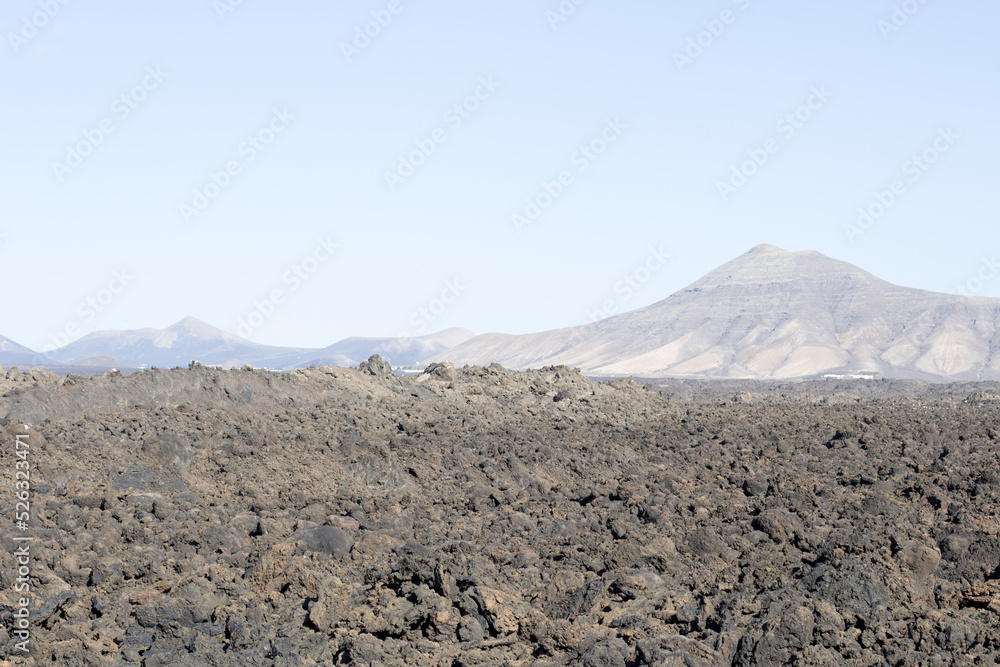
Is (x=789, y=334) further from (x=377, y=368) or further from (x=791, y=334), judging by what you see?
(x=377, y=368)

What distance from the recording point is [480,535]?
50.4ft

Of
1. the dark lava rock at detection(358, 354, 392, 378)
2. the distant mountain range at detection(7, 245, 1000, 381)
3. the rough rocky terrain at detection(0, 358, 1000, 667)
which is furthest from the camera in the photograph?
the distant mountain range at detection(7, 245, 1000, 381)

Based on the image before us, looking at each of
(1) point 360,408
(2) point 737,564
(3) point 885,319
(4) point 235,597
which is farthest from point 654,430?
(3) point 885,319

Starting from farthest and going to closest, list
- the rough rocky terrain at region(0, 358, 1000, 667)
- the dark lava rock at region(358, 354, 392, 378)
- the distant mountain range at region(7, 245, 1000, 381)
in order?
the distant mountain range at region(7, 245, 1000, 381)
the dark lava rock at region(358, 354, 392, 378)
the rough rocky terrain at region(0, 358, 1000, 667)

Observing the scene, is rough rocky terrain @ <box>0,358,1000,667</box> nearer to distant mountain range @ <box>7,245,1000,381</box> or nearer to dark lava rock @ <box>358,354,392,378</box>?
dark lava rock @ <box>358,354,392,378</box>

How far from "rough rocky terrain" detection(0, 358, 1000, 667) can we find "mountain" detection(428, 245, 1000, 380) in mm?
118812

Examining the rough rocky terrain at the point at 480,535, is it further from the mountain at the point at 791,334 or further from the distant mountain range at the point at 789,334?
the mountain at the point at 791,334

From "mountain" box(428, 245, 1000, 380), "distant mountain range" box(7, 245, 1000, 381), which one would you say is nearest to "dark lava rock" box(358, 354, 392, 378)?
"distant mountain range" box(7, 245, 1000, 381)

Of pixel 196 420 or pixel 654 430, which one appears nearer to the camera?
pixel 196 420

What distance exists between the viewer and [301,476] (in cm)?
1994

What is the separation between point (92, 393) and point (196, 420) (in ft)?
11.4

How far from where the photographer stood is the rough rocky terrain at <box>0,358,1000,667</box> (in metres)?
10.6

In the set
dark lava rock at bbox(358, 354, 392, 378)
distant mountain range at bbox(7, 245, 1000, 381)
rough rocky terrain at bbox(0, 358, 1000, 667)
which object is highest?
distant mountain range at bbox(7, 245, 1000, 381)

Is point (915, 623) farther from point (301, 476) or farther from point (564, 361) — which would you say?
point (564, 361)
